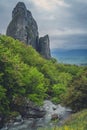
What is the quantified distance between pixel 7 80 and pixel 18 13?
13346 centimetres

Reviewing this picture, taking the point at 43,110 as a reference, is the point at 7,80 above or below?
above

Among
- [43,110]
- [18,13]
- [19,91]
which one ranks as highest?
[18,13]

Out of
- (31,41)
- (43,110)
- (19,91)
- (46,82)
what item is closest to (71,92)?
(19,91)

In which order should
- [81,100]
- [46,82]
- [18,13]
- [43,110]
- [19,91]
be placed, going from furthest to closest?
[18,13], [46,82], [43,110], [19,91], [81,100]

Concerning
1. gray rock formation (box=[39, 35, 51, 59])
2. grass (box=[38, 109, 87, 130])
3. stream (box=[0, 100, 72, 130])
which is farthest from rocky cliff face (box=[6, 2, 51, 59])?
grass (box=[38, 109, 87, 130])

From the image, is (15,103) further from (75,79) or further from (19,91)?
(75,79)

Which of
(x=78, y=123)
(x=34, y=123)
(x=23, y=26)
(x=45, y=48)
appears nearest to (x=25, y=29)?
(x=23, y=26)

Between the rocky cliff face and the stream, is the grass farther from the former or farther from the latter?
the rocky cliff face

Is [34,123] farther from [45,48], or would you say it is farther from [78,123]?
[45,48]

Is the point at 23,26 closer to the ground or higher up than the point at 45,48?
higher up

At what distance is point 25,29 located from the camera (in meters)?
184

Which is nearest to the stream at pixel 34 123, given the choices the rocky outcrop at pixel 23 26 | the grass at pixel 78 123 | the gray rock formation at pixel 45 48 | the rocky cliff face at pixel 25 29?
the grass at pixel 78 123

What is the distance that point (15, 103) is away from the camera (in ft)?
200

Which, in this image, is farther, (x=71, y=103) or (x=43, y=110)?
(x=43, y=110)
